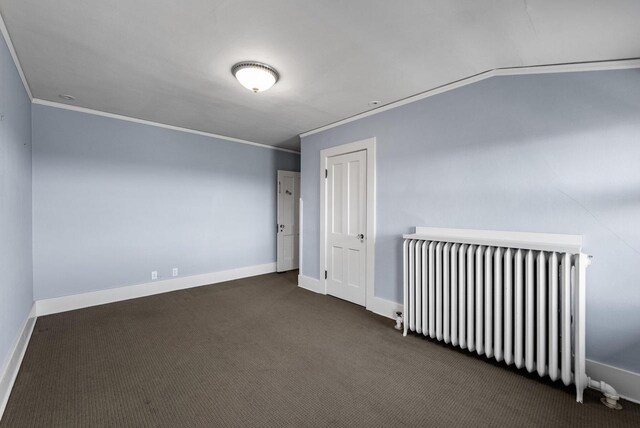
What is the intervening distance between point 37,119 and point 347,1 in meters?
3.98

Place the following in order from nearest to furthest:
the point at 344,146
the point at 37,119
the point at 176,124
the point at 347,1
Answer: the point at 347,1 < the point at 37,119 < the point at 344,146 < the point at 176,124

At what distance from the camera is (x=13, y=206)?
7.68 ft

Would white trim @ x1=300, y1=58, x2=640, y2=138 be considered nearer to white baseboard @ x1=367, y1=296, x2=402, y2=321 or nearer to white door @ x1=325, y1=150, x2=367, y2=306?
white door @ x1=325, y1=150, x2=367, y2=306

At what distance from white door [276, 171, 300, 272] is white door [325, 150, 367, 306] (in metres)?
1.75

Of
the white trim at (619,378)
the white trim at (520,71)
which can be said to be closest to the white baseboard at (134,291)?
the white trim at (520,71)

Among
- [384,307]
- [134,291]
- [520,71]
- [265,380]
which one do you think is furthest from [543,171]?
[134,291]

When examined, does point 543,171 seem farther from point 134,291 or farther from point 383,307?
point 134,291

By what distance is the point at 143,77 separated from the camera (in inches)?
106

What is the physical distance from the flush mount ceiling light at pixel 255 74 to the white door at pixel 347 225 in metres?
1.64

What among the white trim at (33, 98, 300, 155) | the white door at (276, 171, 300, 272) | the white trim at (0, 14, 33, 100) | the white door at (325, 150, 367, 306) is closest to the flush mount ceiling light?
the white trim at (0, 14, 33, 100)

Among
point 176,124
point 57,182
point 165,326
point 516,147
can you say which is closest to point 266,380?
point 165,326

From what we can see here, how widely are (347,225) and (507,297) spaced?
2129 mm

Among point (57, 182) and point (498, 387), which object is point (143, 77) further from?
point (498, 387)

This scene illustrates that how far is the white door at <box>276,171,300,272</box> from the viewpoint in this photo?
5746 mm
